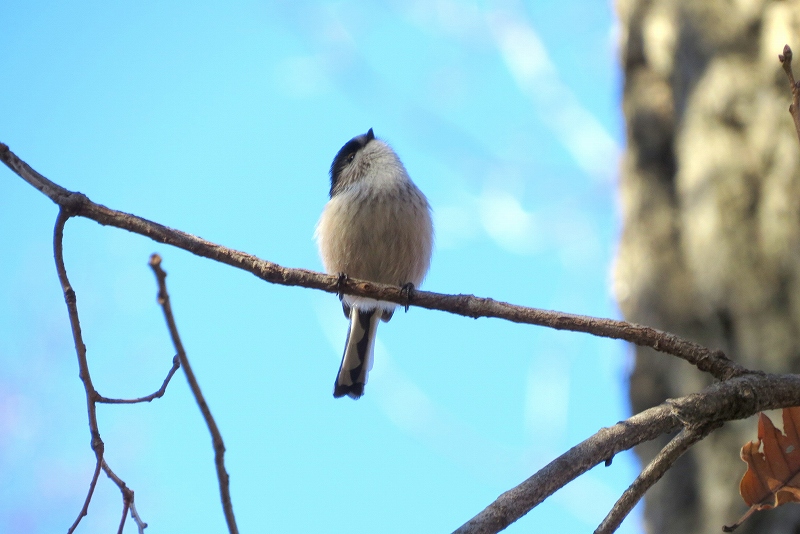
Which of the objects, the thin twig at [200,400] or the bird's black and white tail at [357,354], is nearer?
the thin twig at [200,400]

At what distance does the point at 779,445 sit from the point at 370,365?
257cm

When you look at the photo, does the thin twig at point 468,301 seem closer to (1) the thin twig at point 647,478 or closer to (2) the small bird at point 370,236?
(1) the thin twig at point 647,478

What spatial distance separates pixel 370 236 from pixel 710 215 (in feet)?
5.61

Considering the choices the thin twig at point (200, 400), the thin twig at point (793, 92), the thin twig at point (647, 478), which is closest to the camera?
the thin twig at point (200, 400)

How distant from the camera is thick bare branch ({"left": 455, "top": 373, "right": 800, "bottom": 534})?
160cm

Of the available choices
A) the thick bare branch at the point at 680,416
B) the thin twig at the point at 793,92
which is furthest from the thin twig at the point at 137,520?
the thin twig at the point at 793,92

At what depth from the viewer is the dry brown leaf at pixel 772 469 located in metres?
1.72

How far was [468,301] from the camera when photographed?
6.75 feet

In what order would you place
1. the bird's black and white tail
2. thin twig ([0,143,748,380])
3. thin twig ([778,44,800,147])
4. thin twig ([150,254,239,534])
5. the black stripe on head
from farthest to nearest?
the black stripe on head, the bird's black and white tail, thin twig ([0,143,748,380]), thin twig ([778,44,800,147]), thin twig ([150,254,239,534])

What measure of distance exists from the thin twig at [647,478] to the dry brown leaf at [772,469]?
0.34 ft

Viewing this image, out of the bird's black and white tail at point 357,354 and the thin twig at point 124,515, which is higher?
the bird's black and white tail at point 357,354

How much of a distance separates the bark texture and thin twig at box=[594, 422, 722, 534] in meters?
1.67

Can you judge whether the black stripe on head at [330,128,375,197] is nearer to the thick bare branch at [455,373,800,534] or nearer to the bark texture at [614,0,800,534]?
the bark texture at [614,0,800,534]

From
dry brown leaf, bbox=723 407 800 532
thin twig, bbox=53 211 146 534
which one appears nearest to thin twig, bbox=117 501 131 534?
thin twig, bbox=53 211 146 534
